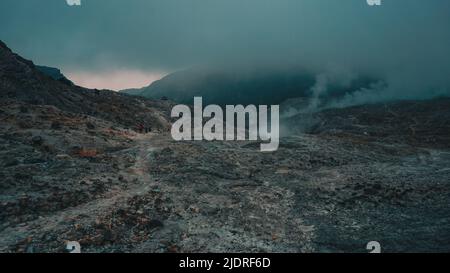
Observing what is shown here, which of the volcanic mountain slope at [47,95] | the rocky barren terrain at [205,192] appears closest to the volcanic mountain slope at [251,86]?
the volcanic mountain slope at [47,95]

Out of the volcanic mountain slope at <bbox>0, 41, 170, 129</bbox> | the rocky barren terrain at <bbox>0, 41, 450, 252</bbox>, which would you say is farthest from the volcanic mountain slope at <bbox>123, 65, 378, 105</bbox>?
the rocky barren terrain at <bbox>0, 41, 450, 252</bbox>

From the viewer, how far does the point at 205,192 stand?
22578 millimetres

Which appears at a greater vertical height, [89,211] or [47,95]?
[47,95]

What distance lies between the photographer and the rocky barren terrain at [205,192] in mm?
16406

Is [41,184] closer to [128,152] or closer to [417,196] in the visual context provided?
[128,152]

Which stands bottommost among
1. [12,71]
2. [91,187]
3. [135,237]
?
[135,237]

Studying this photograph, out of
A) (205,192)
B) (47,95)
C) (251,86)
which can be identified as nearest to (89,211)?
(205,192)

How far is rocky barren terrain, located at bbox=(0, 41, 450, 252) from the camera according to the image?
16406mm

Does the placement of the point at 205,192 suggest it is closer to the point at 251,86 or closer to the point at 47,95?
the point at 47,95

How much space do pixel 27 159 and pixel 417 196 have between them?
24.9 meters

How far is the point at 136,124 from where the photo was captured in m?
51.2

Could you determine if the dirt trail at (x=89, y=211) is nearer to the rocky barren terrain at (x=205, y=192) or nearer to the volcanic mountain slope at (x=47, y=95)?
the rocky barren terrain at (x=205, y=192)

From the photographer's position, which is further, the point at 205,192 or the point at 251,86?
the point at 251,86
